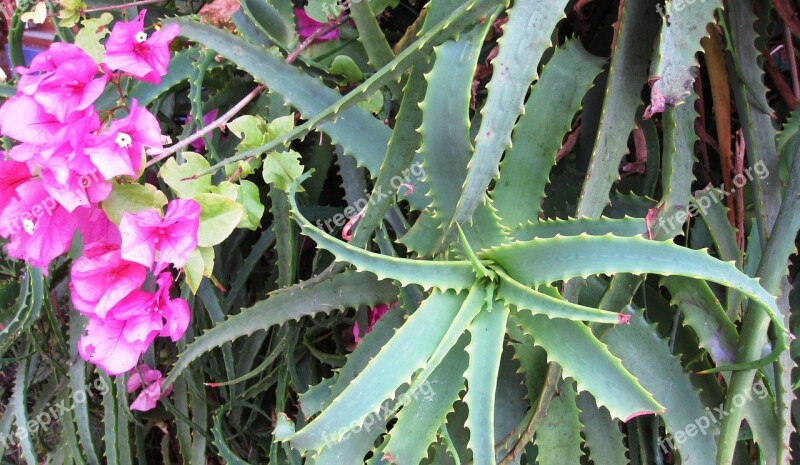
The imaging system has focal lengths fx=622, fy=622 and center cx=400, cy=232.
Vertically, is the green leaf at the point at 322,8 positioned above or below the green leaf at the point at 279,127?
above

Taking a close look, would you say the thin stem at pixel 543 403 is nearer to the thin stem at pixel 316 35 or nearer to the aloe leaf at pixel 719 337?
the aloe leaf at pixel 719 337

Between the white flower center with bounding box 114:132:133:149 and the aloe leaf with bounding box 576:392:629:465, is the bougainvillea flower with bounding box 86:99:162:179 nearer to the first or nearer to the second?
the white flower center with bounding box 114:132:133:149

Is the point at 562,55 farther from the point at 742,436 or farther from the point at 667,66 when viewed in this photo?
the point at 742,436

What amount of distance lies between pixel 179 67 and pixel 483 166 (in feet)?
1.17

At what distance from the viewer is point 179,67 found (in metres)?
0.61

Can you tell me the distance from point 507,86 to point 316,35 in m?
0.24

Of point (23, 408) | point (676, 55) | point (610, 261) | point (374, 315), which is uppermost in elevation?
point (676, 55)

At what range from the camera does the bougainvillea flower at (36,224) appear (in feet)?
1.39

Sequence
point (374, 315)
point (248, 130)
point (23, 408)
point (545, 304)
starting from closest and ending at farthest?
point (545, 304) < point (248, 130) < point (374, 315) < point (23, 408)

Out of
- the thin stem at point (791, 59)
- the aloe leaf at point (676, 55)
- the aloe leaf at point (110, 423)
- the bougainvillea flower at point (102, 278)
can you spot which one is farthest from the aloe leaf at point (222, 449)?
the thin stem at point (791, 59)

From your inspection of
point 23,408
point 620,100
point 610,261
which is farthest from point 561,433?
point 23,408

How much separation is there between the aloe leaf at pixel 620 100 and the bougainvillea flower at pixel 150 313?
310 mm

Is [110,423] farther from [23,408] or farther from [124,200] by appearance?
[124,200]

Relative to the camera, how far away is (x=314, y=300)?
0.53 m
